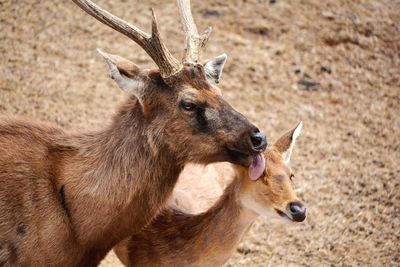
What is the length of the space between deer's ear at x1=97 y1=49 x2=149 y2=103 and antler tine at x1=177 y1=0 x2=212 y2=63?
0.40 meters

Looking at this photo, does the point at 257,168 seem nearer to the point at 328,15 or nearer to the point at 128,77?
the point at 128,77

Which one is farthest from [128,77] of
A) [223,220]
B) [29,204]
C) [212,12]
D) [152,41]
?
[212,12]

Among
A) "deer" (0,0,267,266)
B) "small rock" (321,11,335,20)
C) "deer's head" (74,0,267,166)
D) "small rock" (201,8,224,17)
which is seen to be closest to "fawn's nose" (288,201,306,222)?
"deer" (0,0,267,266)

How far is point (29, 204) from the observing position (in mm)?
5051

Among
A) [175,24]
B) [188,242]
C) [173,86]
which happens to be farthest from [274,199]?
[175,24]

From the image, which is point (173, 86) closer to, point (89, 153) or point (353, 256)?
point (89, 153)

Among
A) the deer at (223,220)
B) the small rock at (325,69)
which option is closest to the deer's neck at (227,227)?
the deer at (223,220)

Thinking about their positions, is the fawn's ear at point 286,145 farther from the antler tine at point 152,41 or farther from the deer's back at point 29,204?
the deer's back at point 29,204

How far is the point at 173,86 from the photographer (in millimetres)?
5016

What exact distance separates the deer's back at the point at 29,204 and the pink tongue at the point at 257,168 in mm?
1446

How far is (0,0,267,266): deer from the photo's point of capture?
16.3ft

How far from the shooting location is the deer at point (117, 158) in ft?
16.3

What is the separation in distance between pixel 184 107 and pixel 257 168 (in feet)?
2.74

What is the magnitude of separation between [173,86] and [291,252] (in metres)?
3.01
